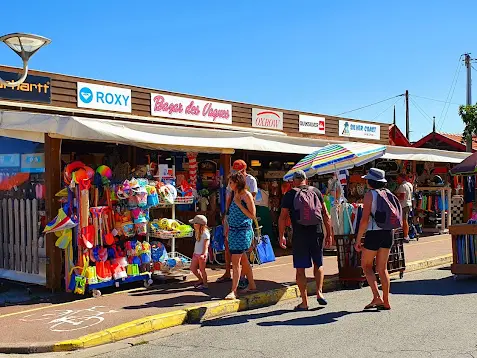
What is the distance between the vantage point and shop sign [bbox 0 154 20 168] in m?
9.21

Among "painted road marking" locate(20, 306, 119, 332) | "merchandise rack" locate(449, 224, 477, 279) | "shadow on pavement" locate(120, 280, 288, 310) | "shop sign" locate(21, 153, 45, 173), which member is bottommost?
"painted road marking" locate(20, 306, 119, 332)

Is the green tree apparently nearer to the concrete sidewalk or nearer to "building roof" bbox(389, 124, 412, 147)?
"building roof" bbox(389, 124, 412, 147)

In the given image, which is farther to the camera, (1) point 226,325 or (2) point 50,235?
(2) point 50,235

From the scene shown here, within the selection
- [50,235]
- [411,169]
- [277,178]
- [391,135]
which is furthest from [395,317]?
[391,135]

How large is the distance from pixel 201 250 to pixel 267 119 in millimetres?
10192

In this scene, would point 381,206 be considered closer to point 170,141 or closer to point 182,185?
point 170,141

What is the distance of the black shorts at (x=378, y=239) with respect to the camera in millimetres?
7312

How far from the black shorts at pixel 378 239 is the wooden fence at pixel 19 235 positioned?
16.3 feet

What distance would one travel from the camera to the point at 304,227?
7488mm

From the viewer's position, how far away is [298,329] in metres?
6.54

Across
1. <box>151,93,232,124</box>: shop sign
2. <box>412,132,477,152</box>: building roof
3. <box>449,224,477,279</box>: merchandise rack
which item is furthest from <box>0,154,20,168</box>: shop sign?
<box>412,132,477,152</box>: building roof

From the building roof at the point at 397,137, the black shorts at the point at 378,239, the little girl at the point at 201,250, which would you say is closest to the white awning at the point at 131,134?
the little girl at the point at 201,250

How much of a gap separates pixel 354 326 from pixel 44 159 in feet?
16.4

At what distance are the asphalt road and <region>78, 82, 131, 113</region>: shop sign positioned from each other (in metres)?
7.62
